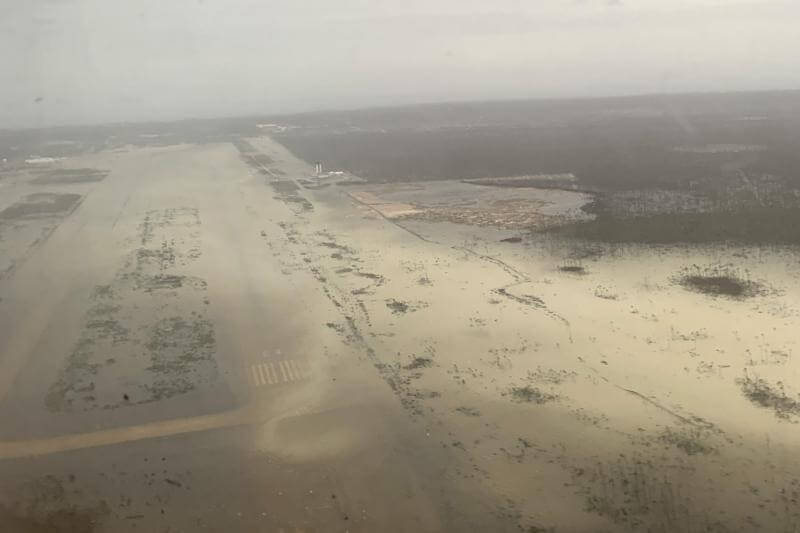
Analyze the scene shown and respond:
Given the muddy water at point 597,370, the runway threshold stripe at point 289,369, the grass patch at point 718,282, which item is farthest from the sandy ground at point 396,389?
the grass patch at point 718,282

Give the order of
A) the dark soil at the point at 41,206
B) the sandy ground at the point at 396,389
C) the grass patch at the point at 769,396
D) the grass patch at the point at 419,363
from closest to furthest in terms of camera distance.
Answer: the sandy ground at the point at 396,389, the grass patch at the point at 769,396, the grass patch at the point at 419,363, the dark soil at the point at 41,206

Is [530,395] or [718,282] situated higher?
[718,282]

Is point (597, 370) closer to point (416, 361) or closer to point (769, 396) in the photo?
point (769, 396)

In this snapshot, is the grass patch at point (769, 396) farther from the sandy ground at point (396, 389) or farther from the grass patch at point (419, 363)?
the grass patch at point (419, 363)

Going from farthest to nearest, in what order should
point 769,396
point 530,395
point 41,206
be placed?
point 41,206, point 530,395, point 769,396

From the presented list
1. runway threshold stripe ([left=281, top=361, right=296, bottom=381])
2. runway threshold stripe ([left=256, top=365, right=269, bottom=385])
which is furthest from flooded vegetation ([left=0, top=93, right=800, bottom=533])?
runway threshold stripe ([left=256, top=365, right=269, bottom=385])

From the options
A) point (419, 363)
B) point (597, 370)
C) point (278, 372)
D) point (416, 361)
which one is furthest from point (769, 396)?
point (278, 372)
